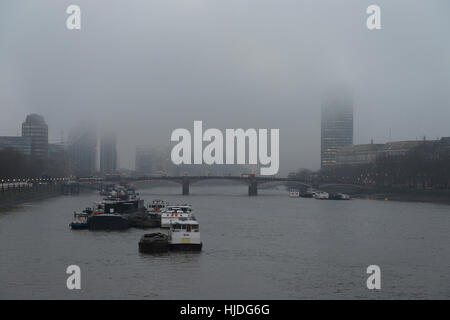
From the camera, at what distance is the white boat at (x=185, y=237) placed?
113ft

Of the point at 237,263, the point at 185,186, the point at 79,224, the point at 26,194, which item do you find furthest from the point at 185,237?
the point at 185,186

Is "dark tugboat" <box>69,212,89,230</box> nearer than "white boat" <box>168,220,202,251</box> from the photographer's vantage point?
No

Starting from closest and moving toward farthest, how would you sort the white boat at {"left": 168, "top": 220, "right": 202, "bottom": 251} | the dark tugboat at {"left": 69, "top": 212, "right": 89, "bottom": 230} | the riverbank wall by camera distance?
the white boat at {"left": 168, "top": 220, "right": 202, "bottom": 251}
the dark tugboat at {"left": 69, "top": 212, "right": 89, "bottom": 230}
the riverbank wall

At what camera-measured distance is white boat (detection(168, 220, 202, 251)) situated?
34562 mm

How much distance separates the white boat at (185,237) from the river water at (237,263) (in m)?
0.81

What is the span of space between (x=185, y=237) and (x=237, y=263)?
14.7ft

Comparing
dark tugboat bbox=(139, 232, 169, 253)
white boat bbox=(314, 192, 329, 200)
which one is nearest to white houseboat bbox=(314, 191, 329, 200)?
white boat bbox=(314, 192, 329, 200)

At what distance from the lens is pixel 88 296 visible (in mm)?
23266

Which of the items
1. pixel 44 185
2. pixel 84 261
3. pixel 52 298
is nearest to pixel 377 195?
pixel 44 185

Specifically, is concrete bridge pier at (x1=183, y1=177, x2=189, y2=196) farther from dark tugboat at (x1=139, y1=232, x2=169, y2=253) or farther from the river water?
dark tugboat at (x1=139, y1=232, x2=169, y2=253)

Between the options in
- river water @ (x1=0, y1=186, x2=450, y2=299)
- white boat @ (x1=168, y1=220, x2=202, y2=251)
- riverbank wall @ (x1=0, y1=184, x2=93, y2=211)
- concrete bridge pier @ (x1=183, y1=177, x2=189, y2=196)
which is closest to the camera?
river water @ (x1=0, y1=186, x2=450, y2=299)

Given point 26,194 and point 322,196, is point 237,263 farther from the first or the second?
point 322,196

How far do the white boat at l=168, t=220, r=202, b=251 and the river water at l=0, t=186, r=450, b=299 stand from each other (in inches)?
31.8

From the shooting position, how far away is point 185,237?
34.7 metres
